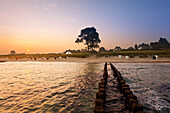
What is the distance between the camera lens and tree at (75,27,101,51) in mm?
73581

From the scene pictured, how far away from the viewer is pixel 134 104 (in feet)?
14.3

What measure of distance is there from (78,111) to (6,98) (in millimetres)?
5203

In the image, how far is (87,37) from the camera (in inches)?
2918

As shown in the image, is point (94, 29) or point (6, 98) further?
point (94, 29)

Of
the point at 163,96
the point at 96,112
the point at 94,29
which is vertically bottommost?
the point at 163,96

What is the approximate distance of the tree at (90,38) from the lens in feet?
241

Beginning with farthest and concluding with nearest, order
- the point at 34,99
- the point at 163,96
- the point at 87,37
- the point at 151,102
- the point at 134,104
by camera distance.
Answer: the point at 87,37
the point at 163,96
the point at 34,99
the point at 151,102
the point at 134,104

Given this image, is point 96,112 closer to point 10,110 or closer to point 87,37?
point 10,110

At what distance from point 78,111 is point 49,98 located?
8.66ft

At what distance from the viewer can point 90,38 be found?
241 feet

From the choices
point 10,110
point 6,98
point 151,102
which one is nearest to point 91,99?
point 151,102

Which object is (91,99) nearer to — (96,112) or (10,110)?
(96,112)

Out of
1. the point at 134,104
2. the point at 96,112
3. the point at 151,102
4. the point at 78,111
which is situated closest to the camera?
the point at 96,112

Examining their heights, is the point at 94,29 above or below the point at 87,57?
above
